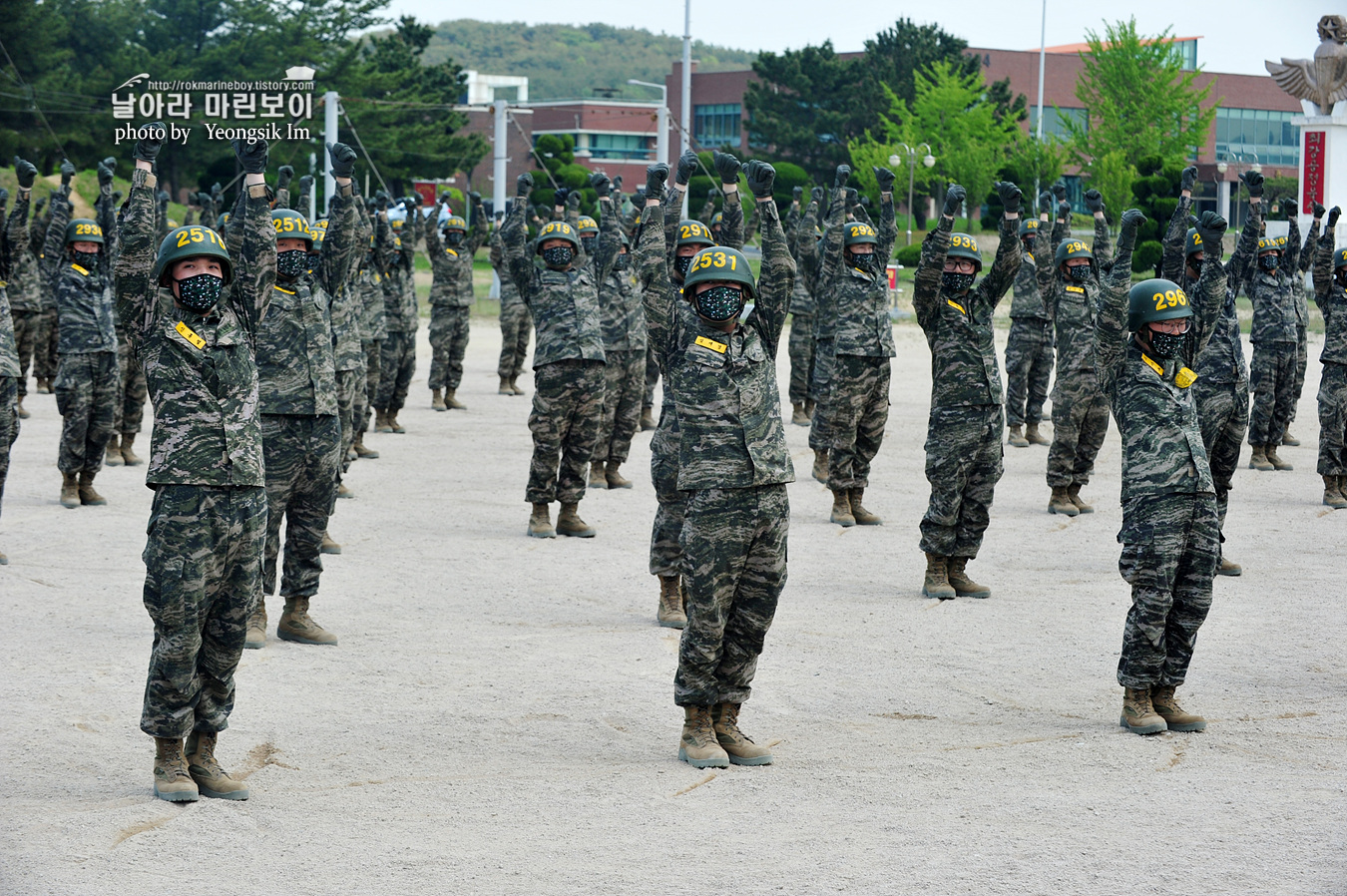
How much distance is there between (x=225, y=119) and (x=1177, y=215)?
37.6 metres

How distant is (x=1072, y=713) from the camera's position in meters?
7.87

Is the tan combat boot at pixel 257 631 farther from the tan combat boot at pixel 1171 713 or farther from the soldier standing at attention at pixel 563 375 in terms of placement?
the tan combat boot at pixel 1171 713

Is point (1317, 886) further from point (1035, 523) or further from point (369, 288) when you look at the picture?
point (369, 288)

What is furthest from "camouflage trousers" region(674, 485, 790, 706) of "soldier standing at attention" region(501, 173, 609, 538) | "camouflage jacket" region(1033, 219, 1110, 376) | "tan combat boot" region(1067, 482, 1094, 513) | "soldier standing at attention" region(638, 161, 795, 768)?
"tan combat boot" region(1067, 482, 1094, 513)

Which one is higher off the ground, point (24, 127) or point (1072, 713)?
point (24, 127)

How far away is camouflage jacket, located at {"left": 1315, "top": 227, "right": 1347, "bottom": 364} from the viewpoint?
13938 millimetres

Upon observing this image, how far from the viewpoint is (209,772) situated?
254 inches

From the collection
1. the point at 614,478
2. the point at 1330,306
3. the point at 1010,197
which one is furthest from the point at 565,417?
the point at 1330,306

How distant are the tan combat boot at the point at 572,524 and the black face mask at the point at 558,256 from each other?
195 cm

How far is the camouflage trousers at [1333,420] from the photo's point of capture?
547 inches

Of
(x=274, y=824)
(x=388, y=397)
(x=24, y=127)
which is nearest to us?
(x=274, y=824)

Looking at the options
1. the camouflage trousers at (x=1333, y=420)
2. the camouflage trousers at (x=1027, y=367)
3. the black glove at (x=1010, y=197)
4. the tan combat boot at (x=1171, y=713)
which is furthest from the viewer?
the camouflage trousers at (x=1027, y=367)

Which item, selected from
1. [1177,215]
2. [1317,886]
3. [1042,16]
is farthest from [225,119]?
[1042,16]

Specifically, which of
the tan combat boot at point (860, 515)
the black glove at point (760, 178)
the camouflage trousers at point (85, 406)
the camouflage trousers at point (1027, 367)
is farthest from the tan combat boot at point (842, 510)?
the camouflage trousers at point (85, 406)
